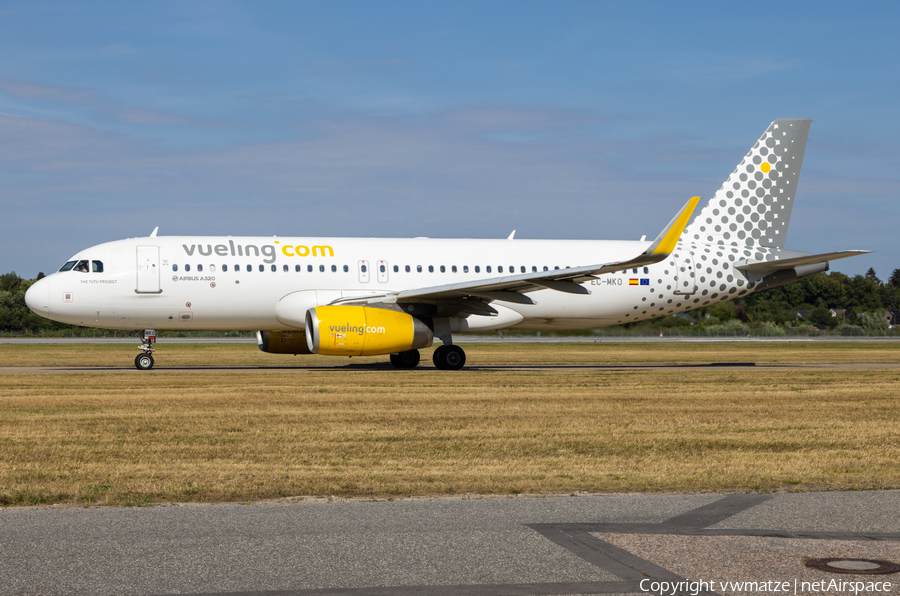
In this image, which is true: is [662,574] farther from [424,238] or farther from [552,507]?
[424,238]

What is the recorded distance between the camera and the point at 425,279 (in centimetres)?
2525

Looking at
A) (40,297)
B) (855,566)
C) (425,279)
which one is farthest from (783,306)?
(855,566)

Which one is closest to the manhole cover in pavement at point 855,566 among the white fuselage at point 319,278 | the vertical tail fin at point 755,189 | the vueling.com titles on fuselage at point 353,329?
the vueling.com titles on fuselage at point 353,329

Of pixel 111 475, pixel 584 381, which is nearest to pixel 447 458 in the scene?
pixel 111 475

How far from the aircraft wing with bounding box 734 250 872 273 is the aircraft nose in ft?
62.7

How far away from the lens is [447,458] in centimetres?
944

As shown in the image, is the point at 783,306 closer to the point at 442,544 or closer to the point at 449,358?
the point at 449,358

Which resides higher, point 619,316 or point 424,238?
point 424,238

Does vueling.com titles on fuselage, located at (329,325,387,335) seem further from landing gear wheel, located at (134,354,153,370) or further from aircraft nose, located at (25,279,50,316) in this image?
aircraft nose, located at (25,279,50,316)

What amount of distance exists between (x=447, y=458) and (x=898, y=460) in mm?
4626

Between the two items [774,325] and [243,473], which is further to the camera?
[774,325]

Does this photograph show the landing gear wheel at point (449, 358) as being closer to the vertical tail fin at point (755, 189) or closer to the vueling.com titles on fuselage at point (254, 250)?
the vueling.com titles on fuselage at point (254, 250)

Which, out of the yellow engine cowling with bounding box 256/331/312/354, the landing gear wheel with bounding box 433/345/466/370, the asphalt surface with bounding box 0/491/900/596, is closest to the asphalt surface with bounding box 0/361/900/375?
the landing gear wheel with bounding box 433/345/466/370

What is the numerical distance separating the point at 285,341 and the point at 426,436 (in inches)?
601
